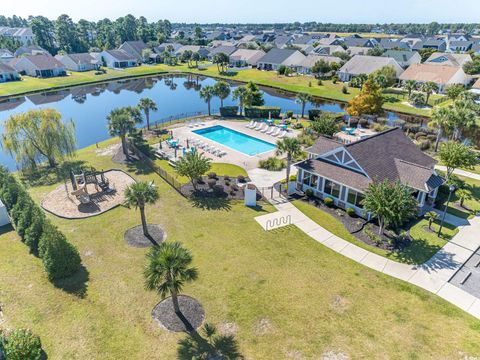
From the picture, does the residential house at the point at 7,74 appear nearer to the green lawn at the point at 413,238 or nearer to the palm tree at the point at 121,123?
the palm tree at the point at 121,123

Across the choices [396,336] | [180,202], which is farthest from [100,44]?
[396,336]

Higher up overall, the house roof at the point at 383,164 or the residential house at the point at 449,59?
the residential house at the point at 449,59

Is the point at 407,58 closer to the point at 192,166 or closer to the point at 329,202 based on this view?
the point at 329,202

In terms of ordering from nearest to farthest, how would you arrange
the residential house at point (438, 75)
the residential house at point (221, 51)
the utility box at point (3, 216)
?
the utility box at point (3, 216), the residential house at point (438, 75), the residential house at point (221, 51)

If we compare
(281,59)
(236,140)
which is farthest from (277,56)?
(236,140)

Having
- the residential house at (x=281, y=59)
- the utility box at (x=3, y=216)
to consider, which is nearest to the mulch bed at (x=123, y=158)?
the utility box at (x=3, y=216)

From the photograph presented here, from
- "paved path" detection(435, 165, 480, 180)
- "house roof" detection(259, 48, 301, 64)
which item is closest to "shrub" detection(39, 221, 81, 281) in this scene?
"paved path" detection(435, 165, 480, 180)
